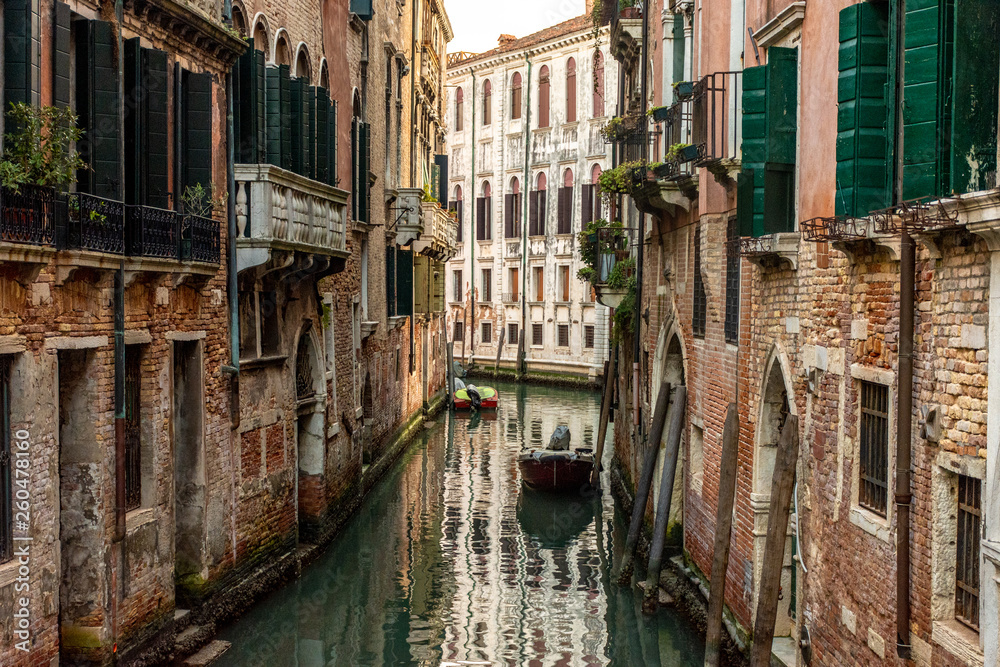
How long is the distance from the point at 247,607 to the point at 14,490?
4.34 meters

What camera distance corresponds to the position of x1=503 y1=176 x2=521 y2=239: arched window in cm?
3884

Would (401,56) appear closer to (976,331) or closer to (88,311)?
(88,311)

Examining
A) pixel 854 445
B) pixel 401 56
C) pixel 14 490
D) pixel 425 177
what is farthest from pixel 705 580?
pixel 425 177

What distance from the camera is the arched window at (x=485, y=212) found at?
3991 centimetres

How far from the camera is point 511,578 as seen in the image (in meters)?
12.9

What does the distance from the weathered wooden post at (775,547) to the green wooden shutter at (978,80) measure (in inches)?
109

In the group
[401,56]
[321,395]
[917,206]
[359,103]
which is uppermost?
[401,56]

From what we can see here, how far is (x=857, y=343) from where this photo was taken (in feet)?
21.9

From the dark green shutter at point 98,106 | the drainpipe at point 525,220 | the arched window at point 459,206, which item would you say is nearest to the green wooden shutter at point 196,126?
the dark green shutter at point 98,106

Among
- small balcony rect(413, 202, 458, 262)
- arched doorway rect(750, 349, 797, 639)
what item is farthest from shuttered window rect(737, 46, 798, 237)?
small balcony rect(413, 202, 458, 262)

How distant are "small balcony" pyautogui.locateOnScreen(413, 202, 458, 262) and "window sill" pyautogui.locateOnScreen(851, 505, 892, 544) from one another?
16229 millimetres

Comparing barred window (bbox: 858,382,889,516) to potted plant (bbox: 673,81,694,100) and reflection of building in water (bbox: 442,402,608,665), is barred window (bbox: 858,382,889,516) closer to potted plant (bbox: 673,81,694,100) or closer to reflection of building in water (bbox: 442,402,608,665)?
reflection of building in water (bbox: 442,402,608,665)

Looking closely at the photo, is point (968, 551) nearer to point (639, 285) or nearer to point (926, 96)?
point (926, 96)

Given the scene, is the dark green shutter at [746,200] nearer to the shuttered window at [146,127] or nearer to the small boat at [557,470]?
the shuttered window at [146,127]
